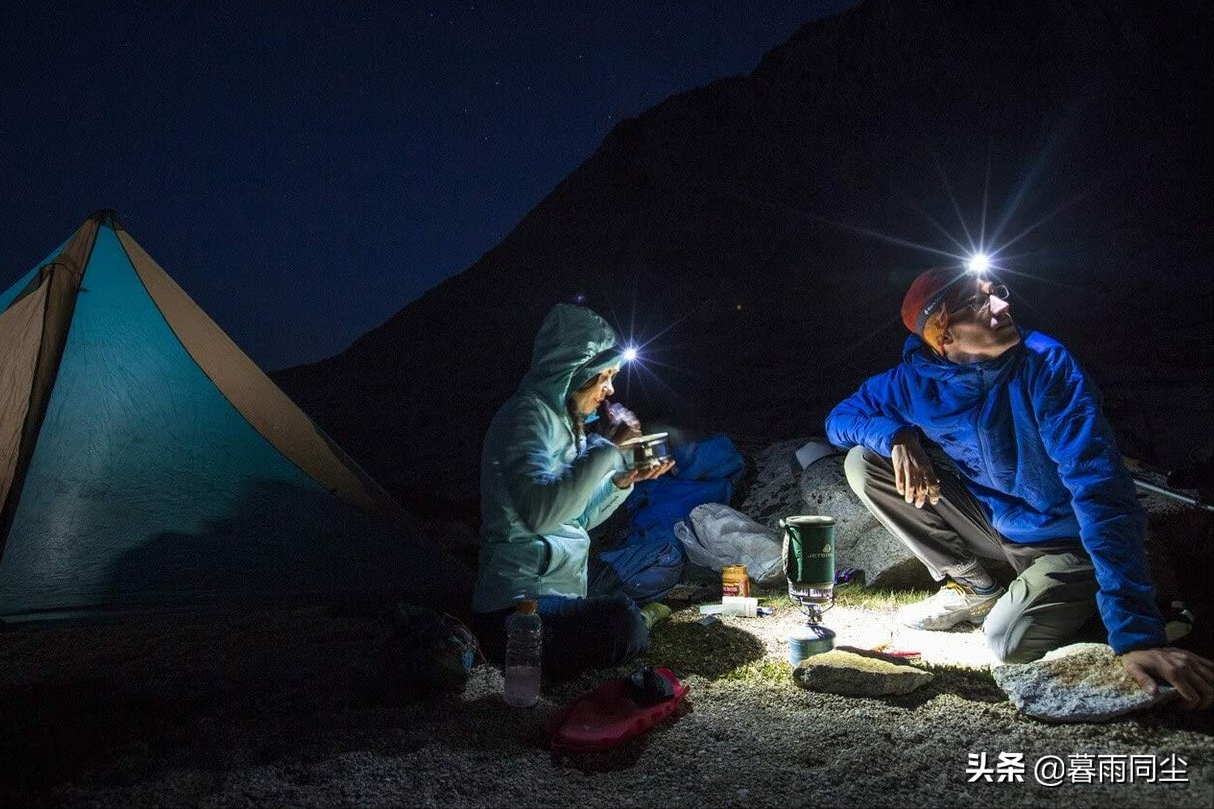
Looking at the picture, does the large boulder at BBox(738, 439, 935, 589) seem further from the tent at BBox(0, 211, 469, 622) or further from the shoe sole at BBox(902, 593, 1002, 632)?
the tent at BBox(0, 211, 469, 622)

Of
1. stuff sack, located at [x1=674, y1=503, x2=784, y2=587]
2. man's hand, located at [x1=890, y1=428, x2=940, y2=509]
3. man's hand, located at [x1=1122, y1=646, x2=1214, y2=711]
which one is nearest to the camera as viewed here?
man's hand, located at [x1=1122, y1=646, x2=1214, y2=711]

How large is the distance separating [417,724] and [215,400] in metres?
→ 2.81

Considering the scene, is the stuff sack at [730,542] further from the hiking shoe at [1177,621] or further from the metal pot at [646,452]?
the hiking shoe at [1177,621]

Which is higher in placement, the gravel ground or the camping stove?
the camping stove

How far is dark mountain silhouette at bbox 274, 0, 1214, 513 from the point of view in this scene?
21266 mm

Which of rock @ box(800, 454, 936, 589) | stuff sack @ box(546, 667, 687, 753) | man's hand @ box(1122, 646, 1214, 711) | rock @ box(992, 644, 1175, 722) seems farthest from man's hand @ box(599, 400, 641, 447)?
rock @ box(800, 454, 936, 589)

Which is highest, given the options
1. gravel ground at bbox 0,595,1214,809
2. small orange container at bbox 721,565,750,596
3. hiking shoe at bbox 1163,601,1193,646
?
small orange container at bbox 721,565,750,596

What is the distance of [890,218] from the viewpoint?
39656 mm

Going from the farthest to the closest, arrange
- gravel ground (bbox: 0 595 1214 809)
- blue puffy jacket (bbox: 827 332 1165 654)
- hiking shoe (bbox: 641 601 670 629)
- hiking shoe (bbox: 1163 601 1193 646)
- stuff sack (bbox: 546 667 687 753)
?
hiking shoe (bbox: 641 601 670 629)
hiking shoe (bbox: 1163 601 1193 646)
blue puffy jacket (bbox: 827 332 1165 654)
stuff sack (bbox: 546 667 687 753)
gravel ground (bbox: 0 595 1214 809)

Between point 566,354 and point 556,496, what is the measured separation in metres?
0.77

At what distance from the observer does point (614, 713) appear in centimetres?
279

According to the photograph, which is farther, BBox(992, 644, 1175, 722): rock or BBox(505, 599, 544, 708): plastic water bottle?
BBox(505, 599, 544, 708): plastic water bottle

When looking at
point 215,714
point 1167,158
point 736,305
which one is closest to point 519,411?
point 215,714

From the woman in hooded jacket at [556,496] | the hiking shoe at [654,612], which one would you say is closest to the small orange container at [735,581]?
the hiking shoe at [654,612]
